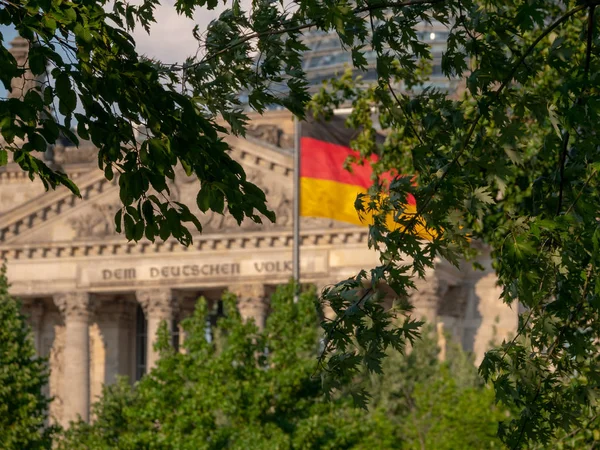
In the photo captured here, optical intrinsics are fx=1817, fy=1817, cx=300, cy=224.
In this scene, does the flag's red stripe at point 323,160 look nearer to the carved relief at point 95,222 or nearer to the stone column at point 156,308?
the stone column at point 156,308

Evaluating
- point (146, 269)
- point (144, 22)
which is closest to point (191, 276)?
point (146, 269)

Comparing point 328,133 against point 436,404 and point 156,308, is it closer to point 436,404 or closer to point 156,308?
point 436,404

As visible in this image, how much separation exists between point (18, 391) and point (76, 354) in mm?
40078

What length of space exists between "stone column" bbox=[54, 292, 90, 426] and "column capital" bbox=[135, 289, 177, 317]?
3079 mm

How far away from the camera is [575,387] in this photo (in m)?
15.0

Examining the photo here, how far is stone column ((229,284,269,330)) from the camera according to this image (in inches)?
3189

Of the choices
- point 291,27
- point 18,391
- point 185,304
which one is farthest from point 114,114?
point 185,304

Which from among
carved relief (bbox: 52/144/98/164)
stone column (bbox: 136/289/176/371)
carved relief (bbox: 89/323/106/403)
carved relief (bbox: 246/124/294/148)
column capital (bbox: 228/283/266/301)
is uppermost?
carved relief (bbox: 52/144/98/164)

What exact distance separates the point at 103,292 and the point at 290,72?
70.0 metres

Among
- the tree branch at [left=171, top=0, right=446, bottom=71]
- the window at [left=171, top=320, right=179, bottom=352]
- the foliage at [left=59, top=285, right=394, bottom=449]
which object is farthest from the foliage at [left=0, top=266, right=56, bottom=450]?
the window at [left=171, top=320, right=179, bottom=352]

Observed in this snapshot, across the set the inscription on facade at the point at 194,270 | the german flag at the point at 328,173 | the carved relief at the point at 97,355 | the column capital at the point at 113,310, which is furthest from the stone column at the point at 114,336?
the german flag at the point at 328,173

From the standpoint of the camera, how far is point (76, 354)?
274 ft

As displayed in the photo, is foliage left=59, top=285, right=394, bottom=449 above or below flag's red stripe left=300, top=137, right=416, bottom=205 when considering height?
below

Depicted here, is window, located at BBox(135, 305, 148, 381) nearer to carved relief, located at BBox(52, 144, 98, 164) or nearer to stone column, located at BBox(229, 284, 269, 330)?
carved relief, located at BBox(52, 144, 98, 164)
